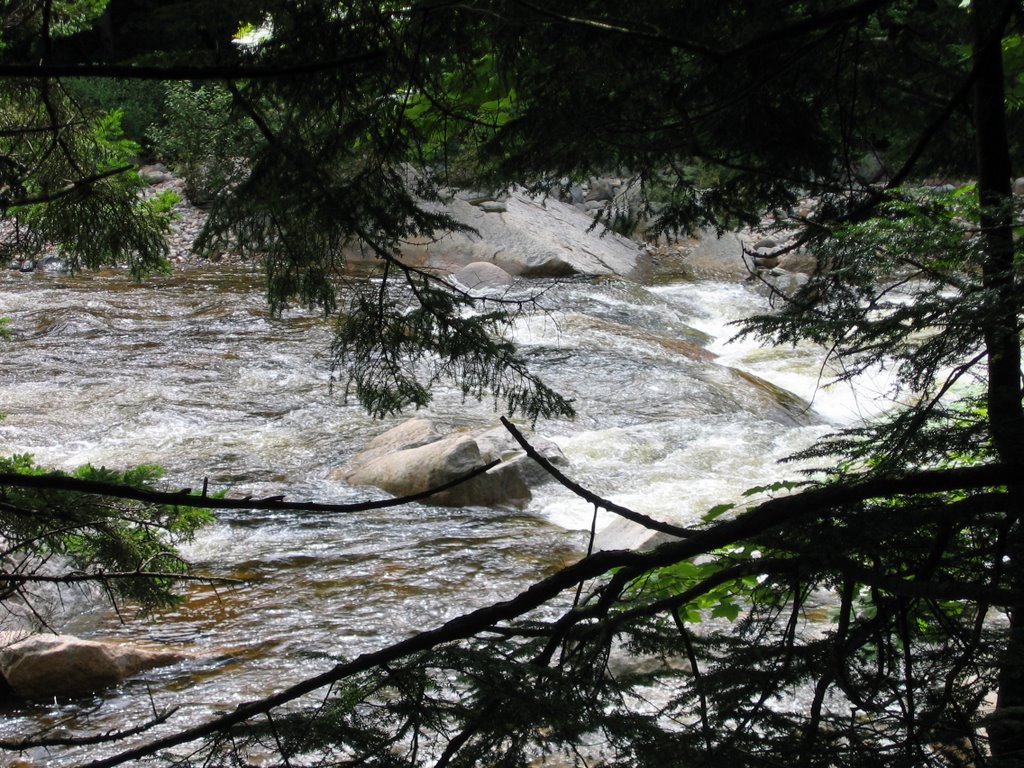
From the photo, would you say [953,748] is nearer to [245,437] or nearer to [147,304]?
[245,437]

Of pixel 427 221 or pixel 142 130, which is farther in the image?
pixel 142 130

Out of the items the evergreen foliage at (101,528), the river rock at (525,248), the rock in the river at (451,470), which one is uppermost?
the river rock at (525,248)

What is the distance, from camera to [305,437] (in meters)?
9.34

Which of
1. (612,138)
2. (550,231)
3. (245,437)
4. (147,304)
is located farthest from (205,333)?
(612,138)

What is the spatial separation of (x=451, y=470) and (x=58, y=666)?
11.6ft

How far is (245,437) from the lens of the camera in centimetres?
924

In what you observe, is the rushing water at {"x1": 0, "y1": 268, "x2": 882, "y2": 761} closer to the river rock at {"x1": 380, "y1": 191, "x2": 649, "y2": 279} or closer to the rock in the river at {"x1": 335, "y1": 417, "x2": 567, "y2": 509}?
the rock in the river at {"x1": 335, "y1": 417, "x2": 567, "y2": 509}

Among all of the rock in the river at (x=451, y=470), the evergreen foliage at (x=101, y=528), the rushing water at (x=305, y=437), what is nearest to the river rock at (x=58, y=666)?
the rushing water at (x=305, y=437)

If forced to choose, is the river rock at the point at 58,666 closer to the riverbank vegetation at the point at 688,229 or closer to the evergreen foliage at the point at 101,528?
the evergreen foliage at the point at 101,528

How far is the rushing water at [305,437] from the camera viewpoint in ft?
18.6

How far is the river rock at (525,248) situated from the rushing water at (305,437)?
4.53ft

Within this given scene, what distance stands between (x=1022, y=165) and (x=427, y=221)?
2961 millimetres

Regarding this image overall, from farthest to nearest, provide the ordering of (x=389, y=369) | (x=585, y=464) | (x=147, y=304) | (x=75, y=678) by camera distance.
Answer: (x=147, y=304) < (x=585, y=464) < (x=75, y=678) < (x=389, y=369)

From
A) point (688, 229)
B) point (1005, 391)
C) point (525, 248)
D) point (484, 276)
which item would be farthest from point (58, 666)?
point (525, 248)
